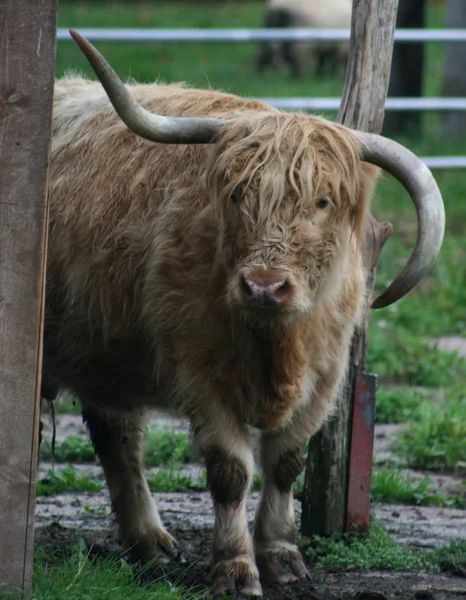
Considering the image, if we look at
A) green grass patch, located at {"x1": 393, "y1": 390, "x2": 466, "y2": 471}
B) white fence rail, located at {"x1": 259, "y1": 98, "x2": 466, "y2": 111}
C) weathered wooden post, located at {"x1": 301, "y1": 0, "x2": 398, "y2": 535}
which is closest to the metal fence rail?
white fence rail, located at {"x1": 259, "y1": 98, "x2": 466, "y2": 111}

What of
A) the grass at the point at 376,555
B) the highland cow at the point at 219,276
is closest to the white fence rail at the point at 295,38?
the highland cow at the point at 219,276

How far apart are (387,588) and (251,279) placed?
145cm

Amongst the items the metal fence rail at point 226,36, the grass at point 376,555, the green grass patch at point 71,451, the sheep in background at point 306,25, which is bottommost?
the grass at point 376,555

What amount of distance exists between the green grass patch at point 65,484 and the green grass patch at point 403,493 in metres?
1.46

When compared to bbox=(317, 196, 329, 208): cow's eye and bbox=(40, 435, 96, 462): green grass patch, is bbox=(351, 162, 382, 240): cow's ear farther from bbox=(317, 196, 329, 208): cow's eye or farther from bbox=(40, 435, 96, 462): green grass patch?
bbox=(40, 435, 96, 462): green grass patch

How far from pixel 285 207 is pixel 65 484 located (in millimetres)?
2527

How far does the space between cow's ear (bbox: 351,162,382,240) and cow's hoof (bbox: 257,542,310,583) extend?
4.46 feet

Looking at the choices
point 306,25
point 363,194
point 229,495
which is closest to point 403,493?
point 229,495

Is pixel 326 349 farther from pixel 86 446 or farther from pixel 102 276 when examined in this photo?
pixel 86 446

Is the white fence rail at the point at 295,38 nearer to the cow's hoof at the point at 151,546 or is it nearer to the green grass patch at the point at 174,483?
the green grass patch at the point at 174,483

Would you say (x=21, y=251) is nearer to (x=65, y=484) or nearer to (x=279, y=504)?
(x=279, y=504)

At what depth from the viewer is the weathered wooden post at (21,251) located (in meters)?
3.50

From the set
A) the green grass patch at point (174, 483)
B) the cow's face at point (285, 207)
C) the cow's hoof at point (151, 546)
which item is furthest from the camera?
the green grass patch at point (174, 483)

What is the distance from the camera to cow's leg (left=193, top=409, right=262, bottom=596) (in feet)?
14.8
